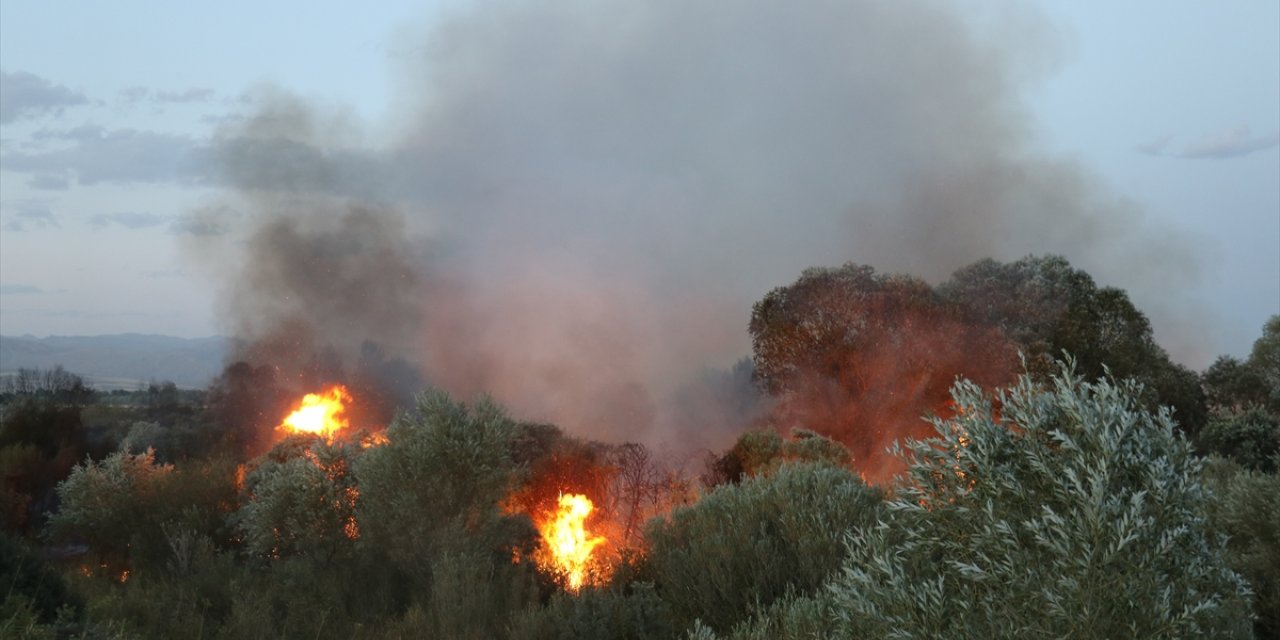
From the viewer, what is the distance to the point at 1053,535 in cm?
671

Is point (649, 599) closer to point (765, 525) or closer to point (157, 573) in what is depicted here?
point (765, 525)

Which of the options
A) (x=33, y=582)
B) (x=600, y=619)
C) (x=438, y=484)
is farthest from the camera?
(x=438, y=484)

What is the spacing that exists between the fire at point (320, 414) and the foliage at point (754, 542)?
84.3ft

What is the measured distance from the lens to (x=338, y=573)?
57.2 feet

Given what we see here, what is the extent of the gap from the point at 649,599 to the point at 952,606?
6.00m

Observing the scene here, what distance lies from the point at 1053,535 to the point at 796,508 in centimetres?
720

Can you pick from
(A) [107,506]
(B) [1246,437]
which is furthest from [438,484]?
(B) [1246,437]

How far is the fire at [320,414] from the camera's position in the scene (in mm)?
37500

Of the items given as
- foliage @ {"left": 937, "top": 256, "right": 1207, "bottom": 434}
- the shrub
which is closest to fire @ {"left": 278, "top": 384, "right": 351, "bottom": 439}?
the shrub

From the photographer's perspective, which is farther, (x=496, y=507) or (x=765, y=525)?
(x=496, y=507)

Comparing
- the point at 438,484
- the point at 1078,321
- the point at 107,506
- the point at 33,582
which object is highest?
the point at 1078,321

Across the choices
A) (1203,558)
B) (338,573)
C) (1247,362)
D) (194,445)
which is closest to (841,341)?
(1247,362)

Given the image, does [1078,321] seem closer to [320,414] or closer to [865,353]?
[865,353]

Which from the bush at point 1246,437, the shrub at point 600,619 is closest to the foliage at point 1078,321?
the bush at point 1246,437
